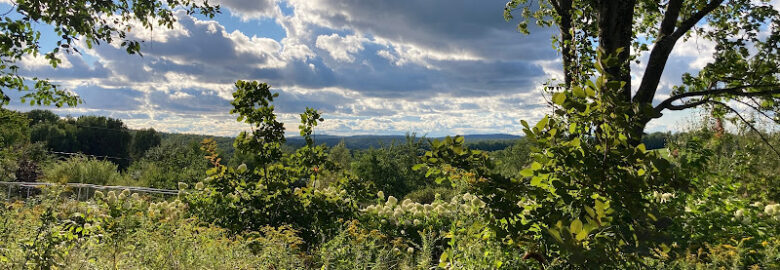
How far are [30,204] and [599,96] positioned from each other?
389 centimetres

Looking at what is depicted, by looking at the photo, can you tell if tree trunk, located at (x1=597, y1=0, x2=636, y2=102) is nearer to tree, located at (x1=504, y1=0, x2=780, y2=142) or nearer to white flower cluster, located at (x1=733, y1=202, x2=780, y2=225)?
tree, located at (x1=504, y1=0, x2=780, y2=142)

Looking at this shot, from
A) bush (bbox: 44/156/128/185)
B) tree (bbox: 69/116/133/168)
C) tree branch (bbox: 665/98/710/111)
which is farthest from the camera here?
tree (bbox: 69/116/133/168)

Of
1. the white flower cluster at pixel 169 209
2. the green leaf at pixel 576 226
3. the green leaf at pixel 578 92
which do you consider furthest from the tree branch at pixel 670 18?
the white flower cluster at pixel 169 209

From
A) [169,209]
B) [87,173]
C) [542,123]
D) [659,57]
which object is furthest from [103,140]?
[542,123]

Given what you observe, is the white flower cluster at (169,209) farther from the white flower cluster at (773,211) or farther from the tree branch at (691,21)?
the white flower cluster at (773,211)

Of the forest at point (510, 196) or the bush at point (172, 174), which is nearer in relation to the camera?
the forest at point (510, 196)

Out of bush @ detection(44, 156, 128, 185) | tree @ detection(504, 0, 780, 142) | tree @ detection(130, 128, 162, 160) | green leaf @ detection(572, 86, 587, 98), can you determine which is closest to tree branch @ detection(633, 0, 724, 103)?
tree @ detection(504, 0, 780, 142)

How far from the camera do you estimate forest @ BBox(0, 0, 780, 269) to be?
81.9 inches

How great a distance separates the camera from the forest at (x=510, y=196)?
208 cm

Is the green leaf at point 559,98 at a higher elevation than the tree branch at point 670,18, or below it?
below

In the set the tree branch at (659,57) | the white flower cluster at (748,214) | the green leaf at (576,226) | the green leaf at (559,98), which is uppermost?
the tree branch at (659,57)

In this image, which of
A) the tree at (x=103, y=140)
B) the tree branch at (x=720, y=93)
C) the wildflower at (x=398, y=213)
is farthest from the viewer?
the tree at (x=103, y=140)

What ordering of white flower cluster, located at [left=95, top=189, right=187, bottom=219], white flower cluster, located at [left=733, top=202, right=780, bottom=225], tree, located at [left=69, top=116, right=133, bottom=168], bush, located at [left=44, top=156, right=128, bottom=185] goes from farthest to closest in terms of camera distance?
tree, located at [left=69, top=116, right=133, bottom=168], bush, located at [left=44, top=156, right=128, bottom=185], white flower cluster, located at [left=95, top=189, right=187, bottom=219], white flower cluster, located at [left=733, top=202, right=780, bottom=225]

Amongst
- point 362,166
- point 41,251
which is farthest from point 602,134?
point 362,166
